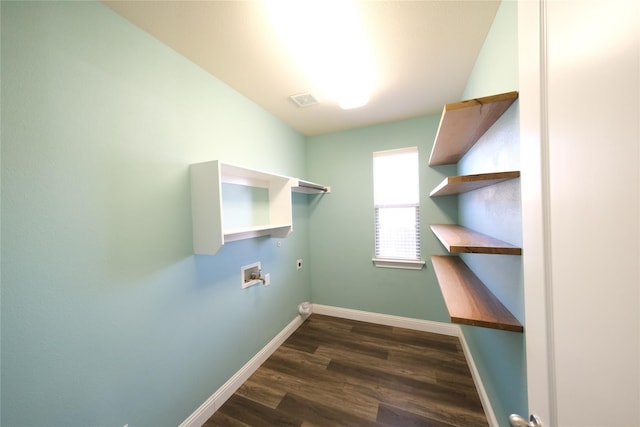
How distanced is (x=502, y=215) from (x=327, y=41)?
Answer: 1441mm

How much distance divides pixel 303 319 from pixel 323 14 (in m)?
2.98

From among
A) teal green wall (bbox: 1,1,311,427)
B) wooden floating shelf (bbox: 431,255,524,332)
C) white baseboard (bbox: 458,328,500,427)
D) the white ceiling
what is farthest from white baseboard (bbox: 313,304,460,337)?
the white ceiling

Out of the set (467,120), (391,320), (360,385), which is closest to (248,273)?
(360,385)

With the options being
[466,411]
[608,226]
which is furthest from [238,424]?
[608,226]

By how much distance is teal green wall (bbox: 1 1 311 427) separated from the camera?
85 cm

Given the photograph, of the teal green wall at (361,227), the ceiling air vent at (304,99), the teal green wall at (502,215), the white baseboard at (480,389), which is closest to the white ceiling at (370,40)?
the ceiling air vent at (304,99)

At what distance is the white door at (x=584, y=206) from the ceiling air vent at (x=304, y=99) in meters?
1.64

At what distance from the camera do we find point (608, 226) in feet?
1.15

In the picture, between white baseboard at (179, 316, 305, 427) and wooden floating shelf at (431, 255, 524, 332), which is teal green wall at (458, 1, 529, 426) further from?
white baseboard at (179, 316, 305, 427)

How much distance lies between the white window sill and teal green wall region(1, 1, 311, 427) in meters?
1.79

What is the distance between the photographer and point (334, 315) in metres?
2.96

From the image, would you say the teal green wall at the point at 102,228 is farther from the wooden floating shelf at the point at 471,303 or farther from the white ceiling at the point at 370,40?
the wooden floating shelf at the point at 471,303

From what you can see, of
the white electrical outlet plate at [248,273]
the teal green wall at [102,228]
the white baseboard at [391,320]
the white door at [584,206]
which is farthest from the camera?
the white baseboard at [391,320]

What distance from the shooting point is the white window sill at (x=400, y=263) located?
8.41 feet
